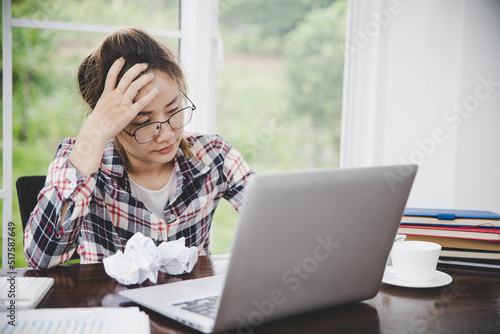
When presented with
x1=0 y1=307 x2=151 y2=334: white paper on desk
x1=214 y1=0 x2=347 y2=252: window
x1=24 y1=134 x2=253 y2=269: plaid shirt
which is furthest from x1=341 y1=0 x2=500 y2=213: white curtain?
x1=0 y1=307 x2=151 y2=334: white paper on desk

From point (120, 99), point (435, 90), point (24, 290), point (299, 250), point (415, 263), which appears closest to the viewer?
point (299, 250)

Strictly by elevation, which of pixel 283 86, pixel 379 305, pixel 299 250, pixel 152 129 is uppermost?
pixel 283 86

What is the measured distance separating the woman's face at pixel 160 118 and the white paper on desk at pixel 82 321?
0.63m

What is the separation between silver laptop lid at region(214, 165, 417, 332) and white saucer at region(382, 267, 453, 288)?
0.39ft

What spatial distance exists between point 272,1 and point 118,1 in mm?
1717

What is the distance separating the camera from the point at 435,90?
2281 millimetres

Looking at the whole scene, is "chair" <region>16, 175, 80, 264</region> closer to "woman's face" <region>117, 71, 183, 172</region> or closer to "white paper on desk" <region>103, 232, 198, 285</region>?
"woman's face" <region>117, 71, 183, 172</region>

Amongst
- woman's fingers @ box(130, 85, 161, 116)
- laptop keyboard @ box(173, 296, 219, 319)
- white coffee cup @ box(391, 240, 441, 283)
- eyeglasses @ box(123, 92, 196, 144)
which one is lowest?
laptop keyboard @ box(173, 296, 219, 319)

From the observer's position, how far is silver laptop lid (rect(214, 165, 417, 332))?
66 cm

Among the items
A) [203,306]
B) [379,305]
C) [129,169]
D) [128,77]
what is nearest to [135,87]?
[128,77]

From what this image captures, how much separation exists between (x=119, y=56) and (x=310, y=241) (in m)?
0.88

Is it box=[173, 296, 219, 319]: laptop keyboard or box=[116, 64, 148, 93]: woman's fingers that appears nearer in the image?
box=[173, 296, 219, 319]: laptop keyboard

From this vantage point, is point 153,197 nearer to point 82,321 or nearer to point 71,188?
point 71,188

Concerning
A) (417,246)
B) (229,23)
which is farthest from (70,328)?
(229,23)
